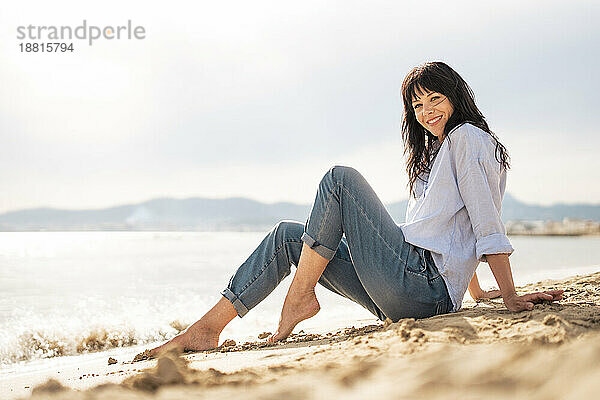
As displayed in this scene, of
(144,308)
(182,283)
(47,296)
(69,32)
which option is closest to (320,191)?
(144,308)

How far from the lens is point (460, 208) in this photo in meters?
2.06

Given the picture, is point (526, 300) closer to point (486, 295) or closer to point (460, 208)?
point (460, 208)

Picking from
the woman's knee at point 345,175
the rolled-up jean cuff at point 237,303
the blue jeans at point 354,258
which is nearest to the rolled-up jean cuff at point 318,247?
the blue jeans at point 354,258

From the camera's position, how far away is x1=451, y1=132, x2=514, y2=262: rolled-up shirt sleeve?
1.94m

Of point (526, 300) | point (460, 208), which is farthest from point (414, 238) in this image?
point (526, 300)

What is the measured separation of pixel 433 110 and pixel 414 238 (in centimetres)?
53

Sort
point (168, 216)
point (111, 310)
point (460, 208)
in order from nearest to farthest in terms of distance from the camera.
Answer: point (460, 208) → point (111, 310) → point (168, 216)

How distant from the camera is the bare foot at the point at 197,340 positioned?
7.60ft

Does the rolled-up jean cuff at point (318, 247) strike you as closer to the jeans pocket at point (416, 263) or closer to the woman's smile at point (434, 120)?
the jeans pocket at point (416, 263)

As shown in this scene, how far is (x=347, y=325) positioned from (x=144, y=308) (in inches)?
76.9

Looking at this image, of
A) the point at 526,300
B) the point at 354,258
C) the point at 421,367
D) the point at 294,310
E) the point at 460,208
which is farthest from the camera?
the point at 294,310

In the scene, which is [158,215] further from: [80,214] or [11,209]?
[11,209]

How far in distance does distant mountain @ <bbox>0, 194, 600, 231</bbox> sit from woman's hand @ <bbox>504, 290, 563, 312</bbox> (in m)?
21.4

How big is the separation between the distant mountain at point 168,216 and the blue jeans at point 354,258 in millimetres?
21048
